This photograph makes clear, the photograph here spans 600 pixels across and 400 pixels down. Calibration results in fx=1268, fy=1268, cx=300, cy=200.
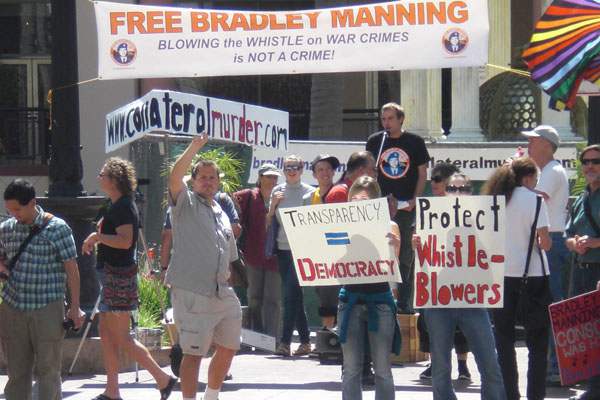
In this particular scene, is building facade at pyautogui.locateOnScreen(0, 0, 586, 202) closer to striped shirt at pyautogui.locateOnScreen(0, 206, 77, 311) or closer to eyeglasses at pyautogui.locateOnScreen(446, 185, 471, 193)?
eyeglasses at pyautogui.locateOnScreen(446, 185, 471, 193)

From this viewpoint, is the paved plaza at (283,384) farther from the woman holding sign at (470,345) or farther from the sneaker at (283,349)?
the woman holding sign at (470,345)

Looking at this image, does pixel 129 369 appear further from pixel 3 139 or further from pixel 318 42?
pixel 3 139

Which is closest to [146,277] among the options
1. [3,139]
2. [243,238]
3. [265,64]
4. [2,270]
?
[243,238]

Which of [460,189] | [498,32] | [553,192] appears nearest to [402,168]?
[553,192]

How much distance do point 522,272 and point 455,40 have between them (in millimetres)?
3090

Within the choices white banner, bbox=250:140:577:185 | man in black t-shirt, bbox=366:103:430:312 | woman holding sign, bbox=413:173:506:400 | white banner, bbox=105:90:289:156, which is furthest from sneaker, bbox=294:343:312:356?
woman holding sign, bbox=413:173:506:400

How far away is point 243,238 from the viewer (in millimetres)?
11969

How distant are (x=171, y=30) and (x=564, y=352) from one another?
473 cm

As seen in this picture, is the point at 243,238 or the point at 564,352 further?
the point at 243,238

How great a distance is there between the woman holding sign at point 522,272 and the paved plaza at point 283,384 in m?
1.02

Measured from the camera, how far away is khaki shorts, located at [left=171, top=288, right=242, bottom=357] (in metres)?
8.37

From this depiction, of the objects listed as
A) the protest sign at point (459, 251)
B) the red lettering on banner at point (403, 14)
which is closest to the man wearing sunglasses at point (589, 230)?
the protest sign at point (459, 251)

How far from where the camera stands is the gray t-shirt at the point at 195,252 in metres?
8.36

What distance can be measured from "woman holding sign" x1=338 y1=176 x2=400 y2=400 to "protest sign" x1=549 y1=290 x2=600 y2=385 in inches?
59.8
